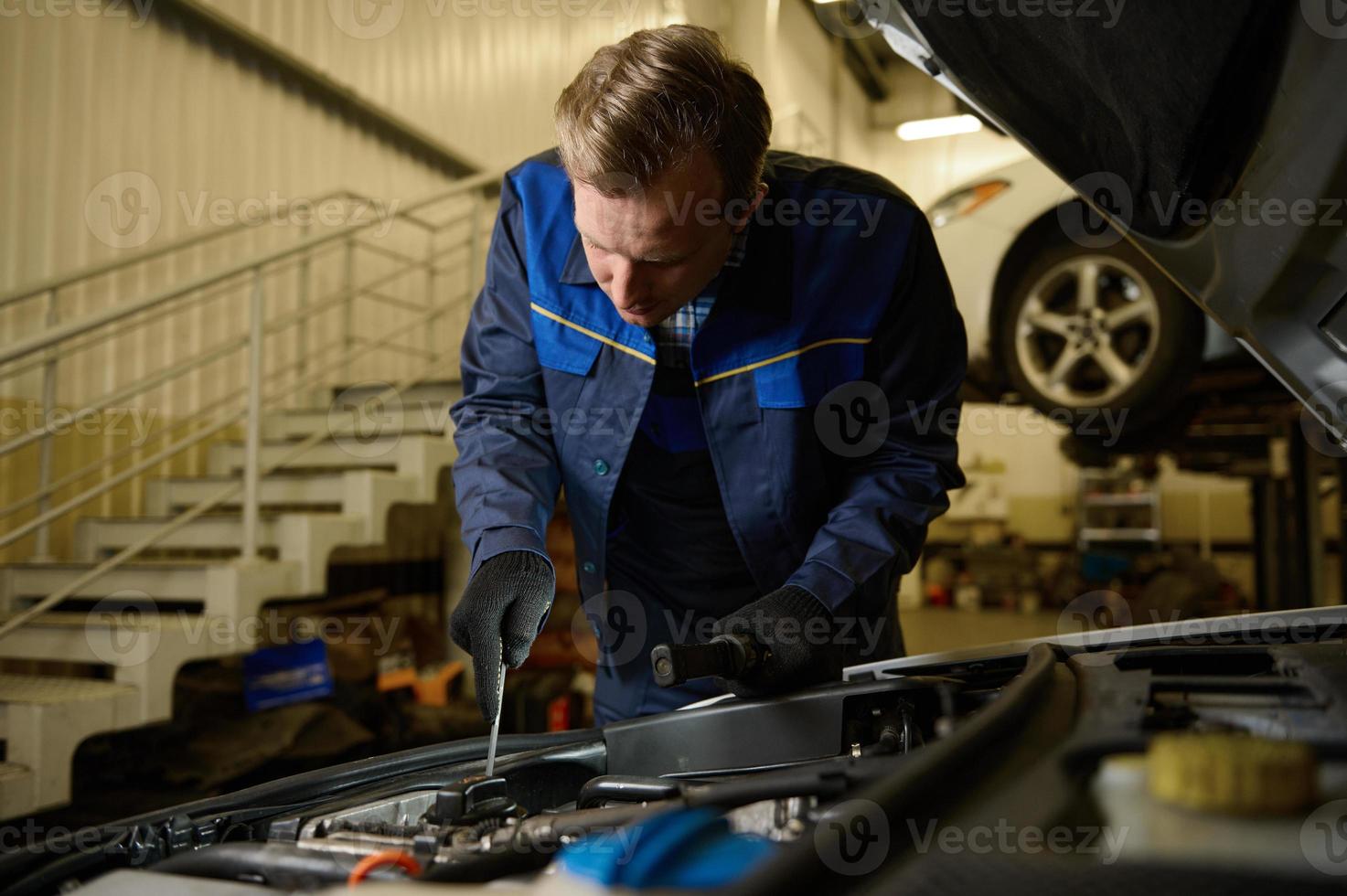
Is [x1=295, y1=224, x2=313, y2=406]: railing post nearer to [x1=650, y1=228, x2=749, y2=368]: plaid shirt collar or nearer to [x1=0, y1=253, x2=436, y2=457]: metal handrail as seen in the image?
[x1=0, y1=253, x2=436, y2=457]: metal handrail

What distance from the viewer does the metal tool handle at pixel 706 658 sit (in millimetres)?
863

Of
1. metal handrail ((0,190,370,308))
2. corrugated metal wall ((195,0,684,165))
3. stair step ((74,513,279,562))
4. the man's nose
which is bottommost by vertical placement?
stair step ((74,513,279,562))

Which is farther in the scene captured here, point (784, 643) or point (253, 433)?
point (253, 433)

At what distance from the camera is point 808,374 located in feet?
4.65

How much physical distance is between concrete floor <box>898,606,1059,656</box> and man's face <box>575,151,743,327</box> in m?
5.24

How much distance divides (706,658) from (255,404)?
99.6 inches

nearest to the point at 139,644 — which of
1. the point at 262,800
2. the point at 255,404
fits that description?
the point at 255,404

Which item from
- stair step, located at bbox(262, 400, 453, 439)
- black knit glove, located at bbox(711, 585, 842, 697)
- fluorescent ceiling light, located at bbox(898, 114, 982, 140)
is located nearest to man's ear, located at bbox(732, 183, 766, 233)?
black knit glove, located at bbox(711, 585, 842, 697)

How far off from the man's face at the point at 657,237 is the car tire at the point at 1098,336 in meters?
2.21

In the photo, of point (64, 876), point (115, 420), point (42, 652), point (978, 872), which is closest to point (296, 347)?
point (115, 420)

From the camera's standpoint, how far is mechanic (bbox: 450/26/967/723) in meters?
1.24

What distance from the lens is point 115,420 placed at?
3.57 metres

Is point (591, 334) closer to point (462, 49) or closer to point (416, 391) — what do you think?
point (416, 391)

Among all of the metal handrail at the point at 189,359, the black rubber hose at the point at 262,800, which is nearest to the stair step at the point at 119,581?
the metal handrail at the point at 189,359
